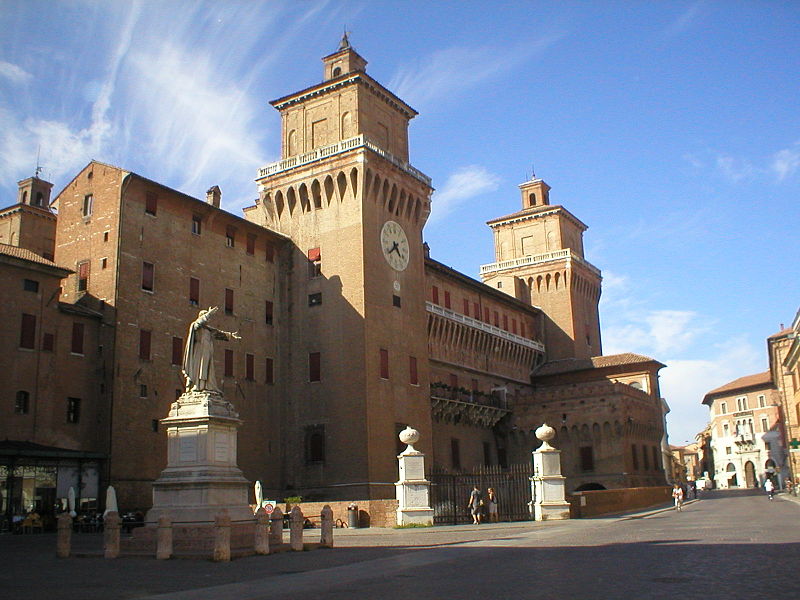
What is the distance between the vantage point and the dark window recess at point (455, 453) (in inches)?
2052

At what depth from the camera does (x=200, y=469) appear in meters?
19.1

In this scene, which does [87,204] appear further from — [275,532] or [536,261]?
[536,261]

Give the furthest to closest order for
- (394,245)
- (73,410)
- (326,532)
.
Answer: (394,245) < (73,410) < (326,532)

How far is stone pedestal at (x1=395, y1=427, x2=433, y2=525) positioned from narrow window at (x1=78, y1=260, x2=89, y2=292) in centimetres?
1656

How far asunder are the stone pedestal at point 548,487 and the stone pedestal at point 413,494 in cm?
422

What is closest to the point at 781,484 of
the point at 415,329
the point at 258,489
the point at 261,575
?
the point at 415,329

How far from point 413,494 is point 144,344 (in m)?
14.0

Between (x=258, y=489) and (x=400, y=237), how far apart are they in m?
18.3

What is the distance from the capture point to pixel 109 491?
3064 cm

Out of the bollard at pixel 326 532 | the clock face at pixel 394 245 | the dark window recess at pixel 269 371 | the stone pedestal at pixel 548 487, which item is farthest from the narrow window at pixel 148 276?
the bollard at pixel 326 532

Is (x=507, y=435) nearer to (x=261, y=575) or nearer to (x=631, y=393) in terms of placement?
(x=631, y=393)

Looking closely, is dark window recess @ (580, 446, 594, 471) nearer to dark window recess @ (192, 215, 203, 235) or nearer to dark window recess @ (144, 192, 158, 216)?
dark window recess @ (192, 215, 203, 235)

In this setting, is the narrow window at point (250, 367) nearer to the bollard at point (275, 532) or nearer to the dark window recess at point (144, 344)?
the dark window recess at point (144, 344)

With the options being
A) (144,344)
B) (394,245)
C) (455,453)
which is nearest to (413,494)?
(144,344)
